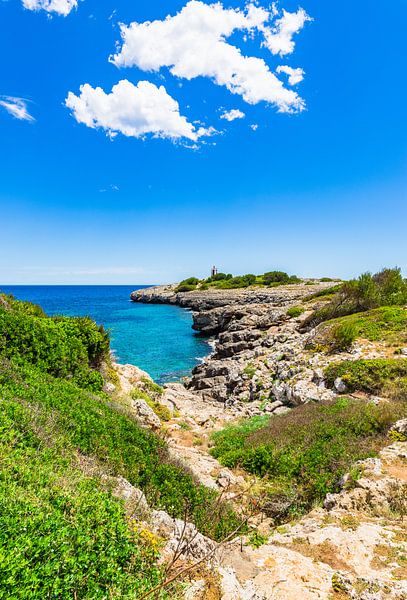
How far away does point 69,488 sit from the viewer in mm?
4289

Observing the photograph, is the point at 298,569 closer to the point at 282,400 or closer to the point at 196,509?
the point at 196,509

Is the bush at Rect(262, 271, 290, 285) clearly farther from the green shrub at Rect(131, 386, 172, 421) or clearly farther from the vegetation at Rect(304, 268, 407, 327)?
the green shrub at Rect(131, 386, 172, 421)

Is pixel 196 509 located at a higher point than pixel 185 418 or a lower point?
higher

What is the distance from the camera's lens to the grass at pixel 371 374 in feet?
43.8

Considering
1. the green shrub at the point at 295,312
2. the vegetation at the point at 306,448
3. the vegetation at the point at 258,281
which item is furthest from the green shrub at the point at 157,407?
the vegetation at the point at 258,281

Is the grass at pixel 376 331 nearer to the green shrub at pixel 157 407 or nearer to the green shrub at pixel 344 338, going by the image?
the green shrub at pixel 344 338

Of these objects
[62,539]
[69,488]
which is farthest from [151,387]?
[62,539]

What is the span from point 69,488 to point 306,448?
286 inches

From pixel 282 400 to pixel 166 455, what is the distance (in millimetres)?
9419

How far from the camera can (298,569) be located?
14.1 ft

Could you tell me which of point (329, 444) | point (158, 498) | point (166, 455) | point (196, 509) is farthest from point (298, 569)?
point (329, 444)

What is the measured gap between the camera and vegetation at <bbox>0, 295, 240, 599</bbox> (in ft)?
9.83

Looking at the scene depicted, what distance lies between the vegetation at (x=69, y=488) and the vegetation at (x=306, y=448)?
6.88 ft

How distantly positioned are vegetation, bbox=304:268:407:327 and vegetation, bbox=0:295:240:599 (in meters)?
25.2
